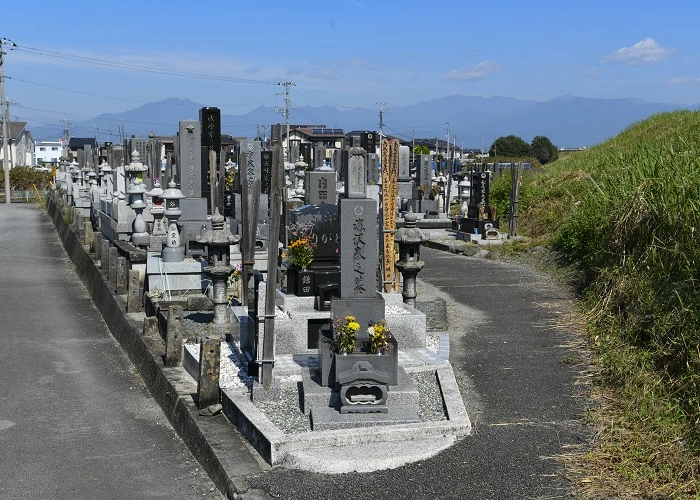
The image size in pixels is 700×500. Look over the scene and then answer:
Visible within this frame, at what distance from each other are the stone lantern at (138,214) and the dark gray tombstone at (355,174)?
31.7 ft

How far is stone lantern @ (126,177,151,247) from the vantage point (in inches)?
739

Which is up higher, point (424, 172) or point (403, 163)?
point (403, 163)

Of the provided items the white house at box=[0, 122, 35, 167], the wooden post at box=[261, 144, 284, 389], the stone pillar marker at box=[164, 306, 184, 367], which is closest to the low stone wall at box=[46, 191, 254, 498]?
the stone pillar marker at box=[164, 306, 184, 367]

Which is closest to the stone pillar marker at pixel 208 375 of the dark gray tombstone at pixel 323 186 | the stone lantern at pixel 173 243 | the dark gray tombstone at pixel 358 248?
the dark gray tombstone at pixel 358 248

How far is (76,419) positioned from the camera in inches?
395

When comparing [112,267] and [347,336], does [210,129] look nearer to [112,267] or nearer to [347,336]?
[112,267]

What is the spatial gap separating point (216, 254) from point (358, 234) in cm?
330

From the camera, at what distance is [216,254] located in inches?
495

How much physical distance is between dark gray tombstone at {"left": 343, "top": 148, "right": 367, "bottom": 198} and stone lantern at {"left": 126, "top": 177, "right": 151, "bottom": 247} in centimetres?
966

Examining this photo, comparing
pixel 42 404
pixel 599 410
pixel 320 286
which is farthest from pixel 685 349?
pixel 42 404

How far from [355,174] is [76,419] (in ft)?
14.4

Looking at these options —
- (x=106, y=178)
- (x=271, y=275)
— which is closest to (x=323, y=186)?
(x=106, y=178)

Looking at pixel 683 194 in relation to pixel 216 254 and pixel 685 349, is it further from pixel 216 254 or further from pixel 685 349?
pixel 216 254

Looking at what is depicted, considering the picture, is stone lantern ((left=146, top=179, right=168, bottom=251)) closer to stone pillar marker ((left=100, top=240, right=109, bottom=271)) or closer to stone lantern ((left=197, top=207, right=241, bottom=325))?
stone pillar marker ((left=100, top=240, right=109, bottom=271))
